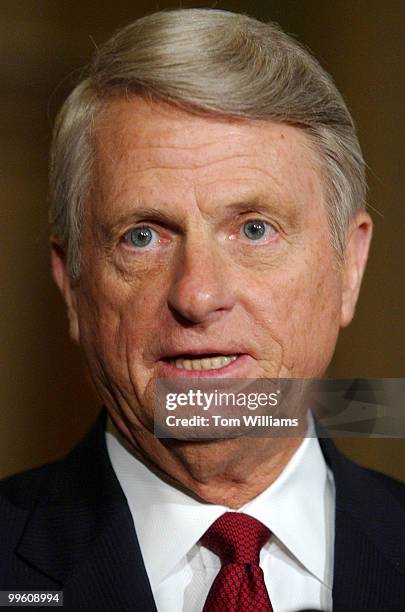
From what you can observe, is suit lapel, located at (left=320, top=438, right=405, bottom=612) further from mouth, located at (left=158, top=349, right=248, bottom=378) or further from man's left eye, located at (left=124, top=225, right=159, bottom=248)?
man's left eye, located at (left=124, top=225, right=159, bottom=248)

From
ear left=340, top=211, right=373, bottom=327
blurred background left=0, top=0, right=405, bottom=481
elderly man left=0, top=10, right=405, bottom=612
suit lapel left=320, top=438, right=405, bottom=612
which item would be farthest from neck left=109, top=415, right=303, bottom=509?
blurred background left=0, top=0, right=405, bottom=481

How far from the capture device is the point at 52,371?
2104mm

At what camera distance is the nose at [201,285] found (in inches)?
44.2

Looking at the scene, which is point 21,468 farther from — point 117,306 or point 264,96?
point 264,96

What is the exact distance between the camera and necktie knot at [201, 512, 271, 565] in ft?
3.84

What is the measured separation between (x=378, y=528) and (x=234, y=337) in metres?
Answer: 0.37

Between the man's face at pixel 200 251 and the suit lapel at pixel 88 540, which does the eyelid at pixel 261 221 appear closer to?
the man's face at pixel 200 251

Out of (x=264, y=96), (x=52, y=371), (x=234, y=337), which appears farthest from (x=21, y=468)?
(x=264, y=96)

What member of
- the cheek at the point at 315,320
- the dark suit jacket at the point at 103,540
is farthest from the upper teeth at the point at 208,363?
the dark suit jacket at the point at 103,540

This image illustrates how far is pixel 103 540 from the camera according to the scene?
3.95 ft

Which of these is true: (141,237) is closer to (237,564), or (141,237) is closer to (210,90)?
(210,90)

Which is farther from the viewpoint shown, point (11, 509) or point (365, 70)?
point (365, 70)

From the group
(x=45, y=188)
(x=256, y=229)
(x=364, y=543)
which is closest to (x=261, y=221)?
(x=256, y=229)

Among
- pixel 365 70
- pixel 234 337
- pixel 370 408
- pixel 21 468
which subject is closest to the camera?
pixel 234 337
